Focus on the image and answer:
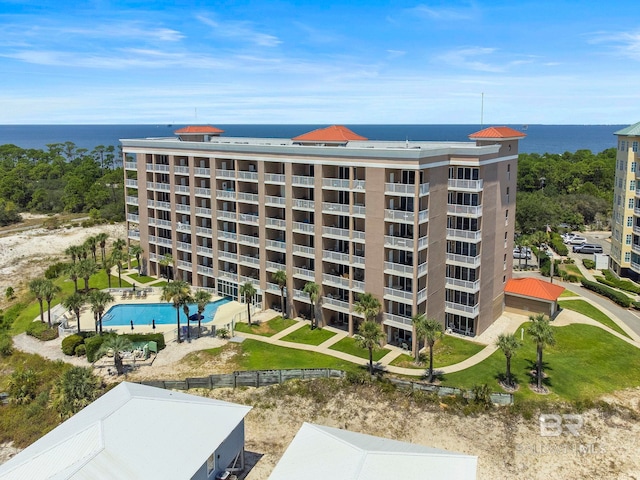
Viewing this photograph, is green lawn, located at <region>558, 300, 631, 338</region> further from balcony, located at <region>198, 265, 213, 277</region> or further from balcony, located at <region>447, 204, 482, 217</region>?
balcony, located at <region>198, 265, 213, 277</region>

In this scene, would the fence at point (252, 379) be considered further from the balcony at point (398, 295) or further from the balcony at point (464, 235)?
the balcony at point (464, 235)

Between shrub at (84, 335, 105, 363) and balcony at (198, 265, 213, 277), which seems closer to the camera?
shrub at (84, 335, 105, 363)

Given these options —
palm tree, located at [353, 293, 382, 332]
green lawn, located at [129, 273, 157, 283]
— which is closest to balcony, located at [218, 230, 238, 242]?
green lawn, located at [129, 273, 157, 283]

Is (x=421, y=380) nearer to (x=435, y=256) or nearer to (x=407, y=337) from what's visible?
(x=407, y=337)

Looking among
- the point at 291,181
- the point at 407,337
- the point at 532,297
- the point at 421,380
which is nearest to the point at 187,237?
the point at 291,181

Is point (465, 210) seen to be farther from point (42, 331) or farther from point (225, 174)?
point (42, 331)

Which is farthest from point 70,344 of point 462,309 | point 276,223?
point 462,309
